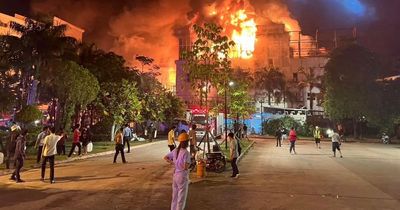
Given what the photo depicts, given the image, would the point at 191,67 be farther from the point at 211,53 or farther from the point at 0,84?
the point at 0,84

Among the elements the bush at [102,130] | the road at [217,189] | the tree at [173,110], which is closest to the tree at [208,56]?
the road at [217,189]

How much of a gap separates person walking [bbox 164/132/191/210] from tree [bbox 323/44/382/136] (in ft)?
155

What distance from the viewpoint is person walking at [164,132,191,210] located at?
7.98m

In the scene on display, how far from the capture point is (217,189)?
1258cm

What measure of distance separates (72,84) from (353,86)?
3677 cm

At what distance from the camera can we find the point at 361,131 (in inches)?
2271

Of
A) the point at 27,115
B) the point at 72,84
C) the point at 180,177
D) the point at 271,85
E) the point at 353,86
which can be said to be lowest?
the point at 180,177

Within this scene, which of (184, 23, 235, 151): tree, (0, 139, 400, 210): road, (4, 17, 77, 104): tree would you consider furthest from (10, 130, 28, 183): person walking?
(4, 17, 77, 104): tree

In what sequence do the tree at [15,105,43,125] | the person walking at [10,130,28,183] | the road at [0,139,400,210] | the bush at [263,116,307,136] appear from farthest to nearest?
the bush at [263,116,307,136] → the tree at [15,105,43,125] → the person walking at [10,130,28,183] → the road at [0,139,400,210]

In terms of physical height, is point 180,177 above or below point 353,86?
below

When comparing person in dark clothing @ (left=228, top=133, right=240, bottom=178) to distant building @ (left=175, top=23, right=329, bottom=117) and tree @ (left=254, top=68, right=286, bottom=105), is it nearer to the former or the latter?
tree @ (left=254, top=68, right=286, bottom=105)

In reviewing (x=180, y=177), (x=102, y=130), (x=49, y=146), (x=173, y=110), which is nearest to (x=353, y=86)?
(x=173, y=110)

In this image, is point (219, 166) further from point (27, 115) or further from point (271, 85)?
point (271, 85)

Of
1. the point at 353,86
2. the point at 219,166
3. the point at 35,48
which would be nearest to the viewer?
the point at 219,166
